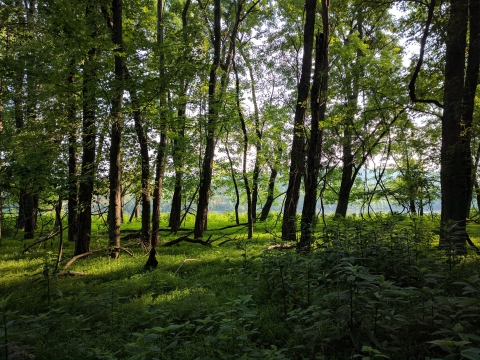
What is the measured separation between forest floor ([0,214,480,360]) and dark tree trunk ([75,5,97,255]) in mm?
1024

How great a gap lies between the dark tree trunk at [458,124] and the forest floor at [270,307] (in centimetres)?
147

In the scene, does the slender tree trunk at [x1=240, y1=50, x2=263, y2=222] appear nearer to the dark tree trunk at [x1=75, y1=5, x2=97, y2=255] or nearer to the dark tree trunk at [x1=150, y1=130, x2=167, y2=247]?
the dark tree trunk at [x1=150, y1=130, x2=167, y2=247]

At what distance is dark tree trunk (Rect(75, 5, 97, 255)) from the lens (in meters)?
7.43

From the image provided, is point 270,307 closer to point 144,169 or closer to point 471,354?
point 471,354

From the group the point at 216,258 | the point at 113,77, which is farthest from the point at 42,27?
the point at 216,258

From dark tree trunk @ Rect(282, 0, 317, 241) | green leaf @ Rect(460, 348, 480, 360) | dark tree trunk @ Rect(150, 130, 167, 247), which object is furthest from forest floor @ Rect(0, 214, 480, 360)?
dark tree trunk @ Rect(150, 130, 167, 247)

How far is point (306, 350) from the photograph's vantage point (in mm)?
3195

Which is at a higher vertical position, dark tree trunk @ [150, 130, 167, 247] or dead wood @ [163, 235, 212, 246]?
dark tree trunk @ [150, 130, 167, 247]

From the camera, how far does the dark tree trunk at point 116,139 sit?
25.3ft

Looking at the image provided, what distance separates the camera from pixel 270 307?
14.5 feet

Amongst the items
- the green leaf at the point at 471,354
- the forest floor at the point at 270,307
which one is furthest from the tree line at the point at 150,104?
the green leaf at the point at 471,354

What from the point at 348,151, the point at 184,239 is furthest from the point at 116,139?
the point at 348,151

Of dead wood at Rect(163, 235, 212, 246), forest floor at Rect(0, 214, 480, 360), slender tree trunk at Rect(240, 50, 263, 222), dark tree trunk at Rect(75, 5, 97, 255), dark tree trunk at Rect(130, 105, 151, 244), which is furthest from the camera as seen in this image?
slender tree trunk at Rect(240, 50, 263, 222)

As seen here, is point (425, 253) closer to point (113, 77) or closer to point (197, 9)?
point (113, 77)
